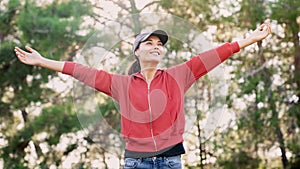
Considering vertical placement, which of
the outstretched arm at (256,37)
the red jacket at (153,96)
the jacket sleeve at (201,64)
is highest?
the outstretched arm at (256,37)

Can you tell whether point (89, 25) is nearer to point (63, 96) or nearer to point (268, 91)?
point (63, 96)

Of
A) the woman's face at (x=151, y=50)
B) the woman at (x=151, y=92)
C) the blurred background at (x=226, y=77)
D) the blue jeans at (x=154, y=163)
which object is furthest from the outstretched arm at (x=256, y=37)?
the blurred background at (x=226, y=77)

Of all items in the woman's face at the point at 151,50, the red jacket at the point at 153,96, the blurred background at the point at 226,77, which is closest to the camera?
the red jacket at the point at 153,96

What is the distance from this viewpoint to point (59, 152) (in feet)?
31.0

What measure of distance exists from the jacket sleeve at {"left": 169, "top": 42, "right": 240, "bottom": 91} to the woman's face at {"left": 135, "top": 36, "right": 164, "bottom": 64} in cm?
9

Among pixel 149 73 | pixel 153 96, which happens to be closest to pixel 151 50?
pixel 149 73

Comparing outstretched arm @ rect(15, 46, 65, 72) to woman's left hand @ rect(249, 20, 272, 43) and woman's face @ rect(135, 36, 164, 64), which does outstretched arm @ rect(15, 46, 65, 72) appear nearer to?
woman's face @ rect(135, 36, 164, 64)

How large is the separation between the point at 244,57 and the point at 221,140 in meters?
1.29

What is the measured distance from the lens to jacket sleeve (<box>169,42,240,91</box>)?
2.50 m

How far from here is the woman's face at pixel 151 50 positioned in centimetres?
248

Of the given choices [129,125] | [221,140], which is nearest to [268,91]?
[221,140]

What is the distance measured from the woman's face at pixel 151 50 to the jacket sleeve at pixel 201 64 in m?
0.09

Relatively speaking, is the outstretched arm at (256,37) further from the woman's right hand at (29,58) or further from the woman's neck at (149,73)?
the woman's right hand at (29,58)

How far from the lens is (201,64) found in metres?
2.51
